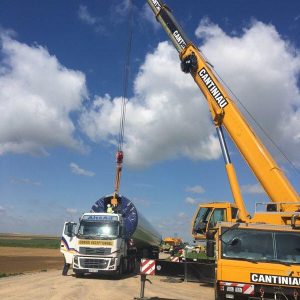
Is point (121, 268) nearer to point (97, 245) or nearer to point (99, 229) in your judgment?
point (97, 245)

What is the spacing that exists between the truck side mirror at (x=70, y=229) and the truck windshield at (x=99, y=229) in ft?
1.12

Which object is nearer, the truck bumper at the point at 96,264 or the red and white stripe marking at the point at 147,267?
the red and white stripe marking at the point at 147,267

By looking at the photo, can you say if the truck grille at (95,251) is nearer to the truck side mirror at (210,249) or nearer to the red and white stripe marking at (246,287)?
the truck side mirror at (210,249)

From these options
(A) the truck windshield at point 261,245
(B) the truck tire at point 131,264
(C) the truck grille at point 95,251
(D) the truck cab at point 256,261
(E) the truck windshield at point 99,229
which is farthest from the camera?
(B) the truck tire at point 131,264

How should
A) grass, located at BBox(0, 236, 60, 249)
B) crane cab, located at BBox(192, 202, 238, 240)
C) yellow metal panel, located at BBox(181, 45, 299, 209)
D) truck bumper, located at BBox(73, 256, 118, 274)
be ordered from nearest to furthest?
yellow metal panel, located at BBox(181, 45, 299, 209) → crane cab, located at BBox(192, 202, 238, 240) → truck bumper, located at BBox(73, 256, 118, 274) → grass, located at BBox(0, 236, 60, 249)

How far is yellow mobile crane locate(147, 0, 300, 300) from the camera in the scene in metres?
9.06

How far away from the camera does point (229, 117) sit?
16203 millimetres

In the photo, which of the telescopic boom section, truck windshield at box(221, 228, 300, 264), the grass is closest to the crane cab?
the telescopic boom section

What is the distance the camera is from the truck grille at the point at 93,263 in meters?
19.4

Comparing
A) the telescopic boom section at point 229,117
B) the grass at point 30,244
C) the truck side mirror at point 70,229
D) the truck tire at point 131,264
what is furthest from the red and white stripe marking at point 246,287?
the grass at point 30,244

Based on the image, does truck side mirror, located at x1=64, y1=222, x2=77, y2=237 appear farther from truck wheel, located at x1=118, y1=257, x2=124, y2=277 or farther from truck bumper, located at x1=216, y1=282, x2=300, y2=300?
truck bumper, located at x1=216, y1=282, x2=300, y2=300

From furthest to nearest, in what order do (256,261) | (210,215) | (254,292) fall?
1. (210,215)
2. (256,261)
3. (254,292)

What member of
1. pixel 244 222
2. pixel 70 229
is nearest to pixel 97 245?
pixel 70 229

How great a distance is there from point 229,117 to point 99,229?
26.6 feet
